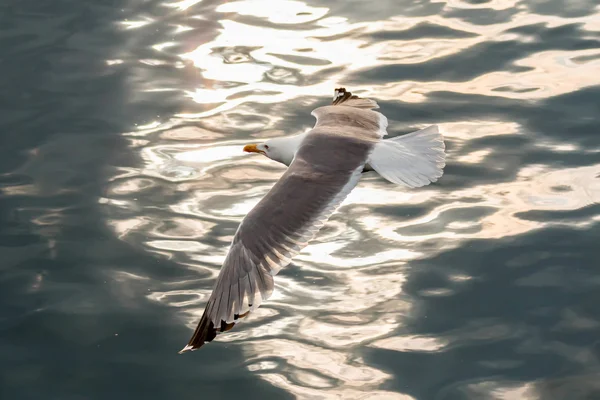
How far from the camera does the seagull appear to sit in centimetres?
554

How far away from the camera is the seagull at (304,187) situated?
5543mm

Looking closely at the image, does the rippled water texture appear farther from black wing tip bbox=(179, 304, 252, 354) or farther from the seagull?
the seagull

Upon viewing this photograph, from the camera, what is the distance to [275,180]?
781 cm

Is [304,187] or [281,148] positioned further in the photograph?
[281,148]

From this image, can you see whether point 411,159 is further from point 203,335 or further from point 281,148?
point 203,335

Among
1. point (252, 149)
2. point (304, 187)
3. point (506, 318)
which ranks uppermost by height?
point (304, 187)

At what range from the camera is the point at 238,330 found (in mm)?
6258

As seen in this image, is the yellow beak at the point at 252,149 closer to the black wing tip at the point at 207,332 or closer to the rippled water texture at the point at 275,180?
the rippled water texture at the point at 275,180

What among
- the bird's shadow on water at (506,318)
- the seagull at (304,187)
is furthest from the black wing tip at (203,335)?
the bird's shadow on water at (506,318)

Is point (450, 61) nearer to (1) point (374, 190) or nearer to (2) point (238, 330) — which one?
(1) point (374, 190)

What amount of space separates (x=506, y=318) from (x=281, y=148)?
6.33ft

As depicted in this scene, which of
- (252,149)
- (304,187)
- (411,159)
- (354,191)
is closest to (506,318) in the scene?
(411,159)

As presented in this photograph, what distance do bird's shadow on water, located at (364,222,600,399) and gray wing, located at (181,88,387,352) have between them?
820mm

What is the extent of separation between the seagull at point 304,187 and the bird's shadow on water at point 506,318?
2.30 ft
